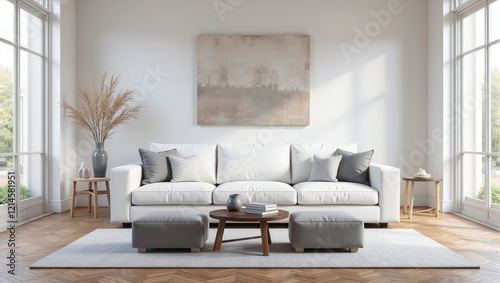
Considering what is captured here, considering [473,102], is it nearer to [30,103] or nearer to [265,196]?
[265,196]

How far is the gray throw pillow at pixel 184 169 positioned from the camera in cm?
577

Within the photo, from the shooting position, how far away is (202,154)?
616 cm

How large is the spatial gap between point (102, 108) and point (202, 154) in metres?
1.50

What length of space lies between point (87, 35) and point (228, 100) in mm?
2159

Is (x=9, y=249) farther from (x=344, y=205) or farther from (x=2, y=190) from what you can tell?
(x=344, y=205)

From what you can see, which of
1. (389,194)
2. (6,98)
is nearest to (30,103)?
(6,98)

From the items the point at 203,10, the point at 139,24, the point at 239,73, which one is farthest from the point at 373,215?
the point at 139,24

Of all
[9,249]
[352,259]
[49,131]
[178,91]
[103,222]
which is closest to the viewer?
[352,259]

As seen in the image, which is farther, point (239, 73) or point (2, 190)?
point (239, 73)

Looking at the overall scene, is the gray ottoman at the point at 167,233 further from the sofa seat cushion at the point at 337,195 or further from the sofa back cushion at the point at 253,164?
the sofa back cushion at the point at 253,164

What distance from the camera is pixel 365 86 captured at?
6.98m

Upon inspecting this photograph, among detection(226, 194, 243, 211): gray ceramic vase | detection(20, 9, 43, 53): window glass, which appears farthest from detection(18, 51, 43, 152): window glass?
detection(226, 194, 243, 211): gray ceramic vase

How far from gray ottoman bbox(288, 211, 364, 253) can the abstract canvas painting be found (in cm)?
286

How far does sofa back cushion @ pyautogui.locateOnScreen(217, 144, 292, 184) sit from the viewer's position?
6.06 meters
